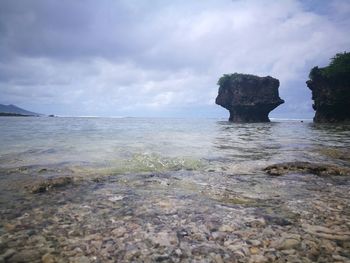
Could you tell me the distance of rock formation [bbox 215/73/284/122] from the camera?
81438 millimetres

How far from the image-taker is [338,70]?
59.4 metres

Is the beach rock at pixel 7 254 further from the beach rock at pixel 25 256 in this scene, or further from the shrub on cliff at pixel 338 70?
the shrub on cliff at pixel 338 70

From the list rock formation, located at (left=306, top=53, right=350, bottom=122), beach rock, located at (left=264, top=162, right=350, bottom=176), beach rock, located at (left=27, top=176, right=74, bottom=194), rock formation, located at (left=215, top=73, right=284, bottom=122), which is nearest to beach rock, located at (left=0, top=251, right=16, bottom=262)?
beach rock, located at (left=27, top=176, right=74, bottom=194)

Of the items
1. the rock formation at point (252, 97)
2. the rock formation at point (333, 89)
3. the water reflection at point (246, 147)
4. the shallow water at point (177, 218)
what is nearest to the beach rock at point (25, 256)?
the shallow water at point (177, 218)

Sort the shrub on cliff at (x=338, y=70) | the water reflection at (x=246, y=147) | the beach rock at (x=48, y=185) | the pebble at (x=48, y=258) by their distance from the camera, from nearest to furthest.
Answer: the pebble at (x=48, y=258)
the beach rock at (x=48, y=185)
the water reflection at (x=246, y=147)
the shrub on cliff at (x=338, y=70)

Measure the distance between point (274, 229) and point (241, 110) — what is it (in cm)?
8453

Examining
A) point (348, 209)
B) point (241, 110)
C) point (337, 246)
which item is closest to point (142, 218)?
point (337, 246)

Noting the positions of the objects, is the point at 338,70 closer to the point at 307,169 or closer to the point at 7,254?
the point at 307,169

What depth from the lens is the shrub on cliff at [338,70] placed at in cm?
5914

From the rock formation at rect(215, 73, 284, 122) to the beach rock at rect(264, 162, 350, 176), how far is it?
248 feet

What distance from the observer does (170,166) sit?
10102 mm

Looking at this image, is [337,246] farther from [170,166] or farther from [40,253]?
[170,166]

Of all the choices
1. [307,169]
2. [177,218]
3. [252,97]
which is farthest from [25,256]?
[252,97]

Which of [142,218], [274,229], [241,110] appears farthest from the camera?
[241,110]
